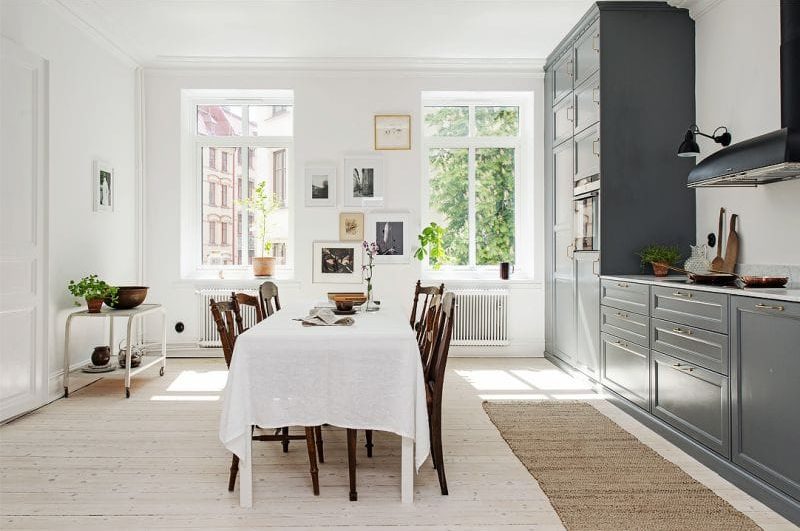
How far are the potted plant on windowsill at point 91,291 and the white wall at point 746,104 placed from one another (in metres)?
4.95

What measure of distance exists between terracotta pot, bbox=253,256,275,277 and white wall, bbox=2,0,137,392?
1298 mm

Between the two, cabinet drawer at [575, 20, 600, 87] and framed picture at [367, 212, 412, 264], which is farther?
framed picture at [367, 212, 412, 264]

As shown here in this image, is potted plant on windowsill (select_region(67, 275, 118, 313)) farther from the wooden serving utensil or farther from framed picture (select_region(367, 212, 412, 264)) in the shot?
the wooden serving utensil

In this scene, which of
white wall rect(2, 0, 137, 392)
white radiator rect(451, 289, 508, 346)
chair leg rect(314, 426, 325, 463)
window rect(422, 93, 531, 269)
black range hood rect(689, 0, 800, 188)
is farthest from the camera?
window rect(422, 93, 531, 269)

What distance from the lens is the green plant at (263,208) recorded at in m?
6.11

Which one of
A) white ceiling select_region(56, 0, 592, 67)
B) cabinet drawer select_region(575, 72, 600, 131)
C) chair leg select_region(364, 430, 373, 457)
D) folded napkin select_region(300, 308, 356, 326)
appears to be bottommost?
chair leg select_region(364, 430, 373, 457)

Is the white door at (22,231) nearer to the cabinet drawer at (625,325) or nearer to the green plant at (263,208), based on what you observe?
the green plant at (263,208)

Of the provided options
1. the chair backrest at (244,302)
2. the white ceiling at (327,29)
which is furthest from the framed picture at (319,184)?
the chair backrest at (244,302)

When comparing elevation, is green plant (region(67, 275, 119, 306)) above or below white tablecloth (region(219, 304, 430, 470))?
above

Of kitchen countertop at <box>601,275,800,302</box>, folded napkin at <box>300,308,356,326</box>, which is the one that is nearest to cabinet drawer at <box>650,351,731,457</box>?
kitchen countertop at <box>601,275,800,302</box>

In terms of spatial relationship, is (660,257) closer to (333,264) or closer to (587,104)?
(587,104)

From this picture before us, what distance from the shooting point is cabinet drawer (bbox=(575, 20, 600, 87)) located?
441cm

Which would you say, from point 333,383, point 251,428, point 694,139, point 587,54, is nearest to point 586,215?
point 694,139

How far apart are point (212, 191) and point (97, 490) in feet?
13.6
